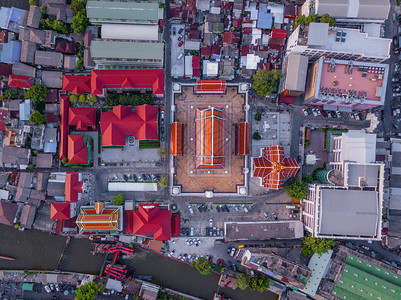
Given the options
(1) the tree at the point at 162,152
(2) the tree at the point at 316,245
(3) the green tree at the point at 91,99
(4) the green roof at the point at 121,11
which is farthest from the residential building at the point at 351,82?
(3) the green tree at the point at 91,99

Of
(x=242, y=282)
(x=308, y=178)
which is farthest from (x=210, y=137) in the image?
(x=242, y=282)

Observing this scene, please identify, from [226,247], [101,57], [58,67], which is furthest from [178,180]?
[58,67]

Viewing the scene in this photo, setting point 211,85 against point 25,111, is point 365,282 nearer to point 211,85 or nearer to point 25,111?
point 211,85

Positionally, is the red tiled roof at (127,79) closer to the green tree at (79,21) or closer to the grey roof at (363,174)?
the green tree at (79,21)

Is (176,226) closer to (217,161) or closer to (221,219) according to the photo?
(221,219)

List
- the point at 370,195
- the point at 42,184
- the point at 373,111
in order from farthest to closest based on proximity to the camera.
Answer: the point at 373,111 < the point at 42,184 < the point at 370,195

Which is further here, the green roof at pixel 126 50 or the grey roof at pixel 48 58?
the grey roof at pixel 48 58
